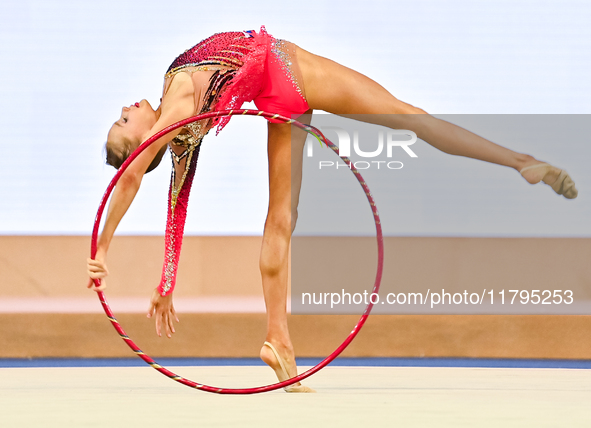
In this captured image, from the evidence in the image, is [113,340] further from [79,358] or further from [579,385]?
[579,385]

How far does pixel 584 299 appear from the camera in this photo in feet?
12.3

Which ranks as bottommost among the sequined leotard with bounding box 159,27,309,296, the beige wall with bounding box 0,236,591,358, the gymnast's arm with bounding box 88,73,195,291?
the beige wall with bounding box 0,236,591,358

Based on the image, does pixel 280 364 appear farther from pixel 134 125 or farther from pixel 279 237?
pixel 134 125

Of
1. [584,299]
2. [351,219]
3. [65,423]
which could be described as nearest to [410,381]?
[65,423]

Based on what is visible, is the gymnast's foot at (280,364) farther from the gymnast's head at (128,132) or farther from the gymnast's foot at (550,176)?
the gymnast's foot at (550,176)

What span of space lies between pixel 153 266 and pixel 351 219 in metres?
1.01

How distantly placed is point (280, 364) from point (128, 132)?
739mm

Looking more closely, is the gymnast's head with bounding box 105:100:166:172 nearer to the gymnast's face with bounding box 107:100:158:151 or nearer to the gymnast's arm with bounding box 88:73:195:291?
the gymnast's face with bounding box 107:100:158:151

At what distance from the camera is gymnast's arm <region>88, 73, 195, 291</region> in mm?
1872

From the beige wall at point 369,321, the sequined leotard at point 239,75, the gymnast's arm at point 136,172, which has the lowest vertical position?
the beige wall at point 369,321

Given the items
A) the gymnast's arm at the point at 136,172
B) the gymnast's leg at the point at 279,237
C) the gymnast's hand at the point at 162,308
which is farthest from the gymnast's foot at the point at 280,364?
the gymnast's arm at the point at 136,172

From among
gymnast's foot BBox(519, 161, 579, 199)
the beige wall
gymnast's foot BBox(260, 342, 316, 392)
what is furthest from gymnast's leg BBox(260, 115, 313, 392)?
the beige wall

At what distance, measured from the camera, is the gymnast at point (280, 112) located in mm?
2090

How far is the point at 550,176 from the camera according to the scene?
2.17 m
